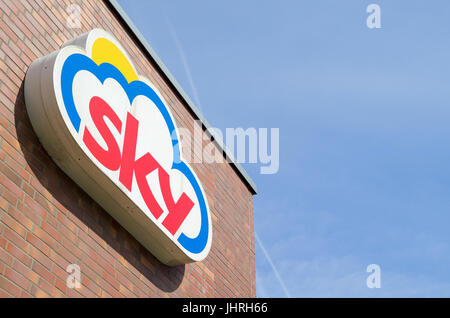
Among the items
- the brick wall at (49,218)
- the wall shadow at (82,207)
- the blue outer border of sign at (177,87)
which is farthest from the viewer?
the blue outer border of sign at (177,87)

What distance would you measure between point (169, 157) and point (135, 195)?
3.54 feet

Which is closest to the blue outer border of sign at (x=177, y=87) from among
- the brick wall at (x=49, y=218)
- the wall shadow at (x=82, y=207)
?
the brick wall at (x=49, y=218)

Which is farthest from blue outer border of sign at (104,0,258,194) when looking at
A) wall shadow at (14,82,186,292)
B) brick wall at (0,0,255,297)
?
wall shadow at (14,82,186,292)

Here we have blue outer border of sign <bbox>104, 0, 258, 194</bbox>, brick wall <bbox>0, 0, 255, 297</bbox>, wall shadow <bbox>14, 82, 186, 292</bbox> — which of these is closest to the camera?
brick wall <bbox>0, 0, 255, 297</bbox>

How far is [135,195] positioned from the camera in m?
5.55

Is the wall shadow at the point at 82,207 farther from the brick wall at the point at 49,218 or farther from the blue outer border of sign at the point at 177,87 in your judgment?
the blue outer border of sign at the point at 177,87

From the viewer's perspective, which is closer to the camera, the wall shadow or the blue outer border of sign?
the wall shadow

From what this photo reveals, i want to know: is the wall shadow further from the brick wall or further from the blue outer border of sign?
the blue outer border of sign

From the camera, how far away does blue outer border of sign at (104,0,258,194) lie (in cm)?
692

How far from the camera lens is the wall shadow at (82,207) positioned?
4.85 m
